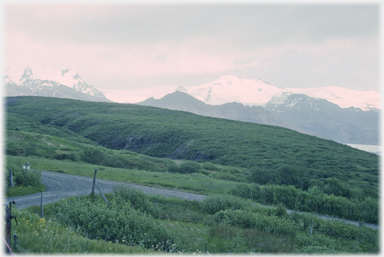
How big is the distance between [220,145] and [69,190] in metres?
59.2

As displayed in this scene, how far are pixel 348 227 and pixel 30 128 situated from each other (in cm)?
8684

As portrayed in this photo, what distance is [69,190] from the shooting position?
20656 millimetres

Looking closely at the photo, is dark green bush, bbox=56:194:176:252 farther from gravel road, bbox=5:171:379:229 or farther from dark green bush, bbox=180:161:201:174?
dark green bush, bbox=180:161:201:174

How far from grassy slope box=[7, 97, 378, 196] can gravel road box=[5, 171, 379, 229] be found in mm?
20255

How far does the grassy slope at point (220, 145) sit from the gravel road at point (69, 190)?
20.3 meters

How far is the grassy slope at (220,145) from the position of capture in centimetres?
5792

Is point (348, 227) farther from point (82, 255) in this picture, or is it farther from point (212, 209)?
point (82, 255)

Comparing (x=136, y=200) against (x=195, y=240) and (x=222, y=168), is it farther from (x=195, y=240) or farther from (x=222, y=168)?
(x=222, y=168)

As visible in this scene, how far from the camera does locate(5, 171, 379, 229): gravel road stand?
17.2 metres

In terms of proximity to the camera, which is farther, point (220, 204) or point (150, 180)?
point (150, 180)

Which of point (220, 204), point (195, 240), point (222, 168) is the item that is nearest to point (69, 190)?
point (220, 204)

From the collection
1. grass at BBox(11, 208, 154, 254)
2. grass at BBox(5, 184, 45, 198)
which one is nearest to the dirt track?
grass at BBox(5, 184, 45, 198)

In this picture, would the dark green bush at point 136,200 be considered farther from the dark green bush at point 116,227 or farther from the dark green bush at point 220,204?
the dark green bush at point 116,227

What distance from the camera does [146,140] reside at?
289 feet
